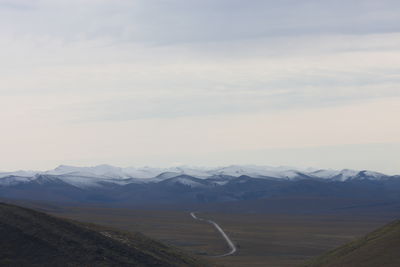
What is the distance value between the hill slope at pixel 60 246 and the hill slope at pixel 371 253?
12.4 m

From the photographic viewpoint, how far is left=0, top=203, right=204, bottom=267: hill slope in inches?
1829

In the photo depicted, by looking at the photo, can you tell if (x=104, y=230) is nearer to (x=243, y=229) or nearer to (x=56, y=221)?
(x=56, y=221)

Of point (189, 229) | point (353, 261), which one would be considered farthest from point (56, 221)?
point (189, 229)

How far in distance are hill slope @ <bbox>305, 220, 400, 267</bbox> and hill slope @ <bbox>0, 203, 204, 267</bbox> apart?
12381 millimetres

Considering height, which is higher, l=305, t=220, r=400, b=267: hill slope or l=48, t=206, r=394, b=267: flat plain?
l=48, t=206, r=394, b=267: flat plain

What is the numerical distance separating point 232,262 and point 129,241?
62.0 ft

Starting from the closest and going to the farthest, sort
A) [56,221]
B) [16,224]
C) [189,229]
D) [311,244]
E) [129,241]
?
[16,224] < [56,221] < [129,241] < [311,244] < [189,229]


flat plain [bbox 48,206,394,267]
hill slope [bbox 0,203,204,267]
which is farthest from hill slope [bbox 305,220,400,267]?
flat plain [bbox 48,206,394,267]

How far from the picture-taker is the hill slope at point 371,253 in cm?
4684

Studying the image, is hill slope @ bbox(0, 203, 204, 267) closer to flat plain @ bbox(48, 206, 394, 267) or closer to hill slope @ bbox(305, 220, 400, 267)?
hill slope @ bbox(305, 220, 400, 267)

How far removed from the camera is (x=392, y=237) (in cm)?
5259

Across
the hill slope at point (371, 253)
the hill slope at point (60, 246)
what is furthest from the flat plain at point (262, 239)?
the hill slope at point (60, 246)

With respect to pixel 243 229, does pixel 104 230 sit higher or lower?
lower

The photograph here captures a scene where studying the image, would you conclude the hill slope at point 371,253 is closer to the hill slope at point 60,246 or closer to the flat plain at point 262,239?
the hill slope at point 60,246
